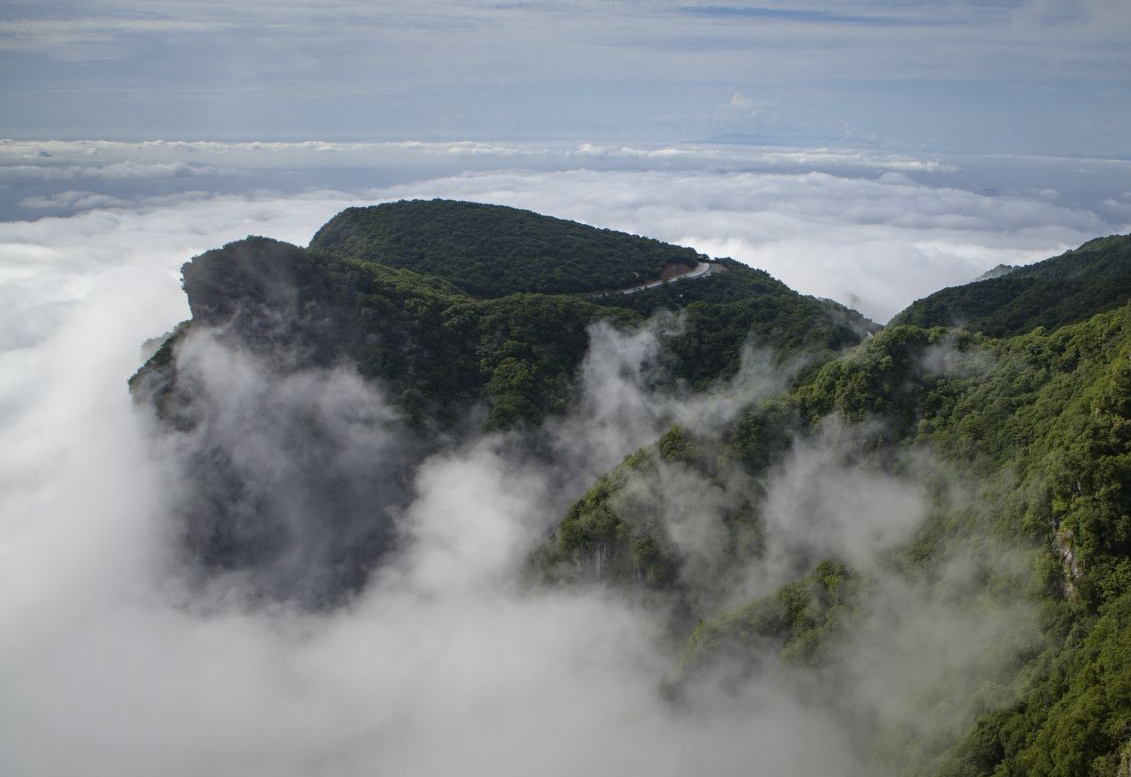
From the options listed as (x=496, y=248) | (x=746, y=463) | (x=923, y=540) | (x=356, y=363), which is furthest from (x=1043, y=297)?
(x=356, y=363)

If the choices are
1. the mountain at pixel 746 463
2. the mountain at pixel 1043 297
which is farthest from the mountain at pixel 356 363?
the mountain at pixel 1043 297

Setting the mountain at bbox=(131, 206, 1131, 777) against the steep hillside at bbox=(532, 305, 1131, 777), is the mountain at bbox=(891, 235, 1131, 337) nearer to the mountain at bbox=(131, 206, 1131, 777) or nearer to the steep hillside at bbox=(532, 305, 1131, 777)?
the mountain at bbox=(131, 206, 1131, 777)

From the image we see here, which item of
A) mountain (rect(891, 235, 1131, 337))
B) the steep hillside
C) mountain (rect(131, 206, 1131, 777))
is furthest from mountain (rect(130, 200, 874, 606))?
mountain (rect(891, 235, 1131, 337))

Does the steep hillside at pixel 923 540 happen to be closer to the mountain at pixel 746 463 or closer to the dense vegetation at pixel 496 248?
the mountain at pixel 746 463

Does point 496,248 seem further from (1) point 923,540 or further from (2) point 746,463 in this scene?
(1) point 923,540

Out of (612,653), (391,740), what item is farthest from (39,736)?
(612,653)
